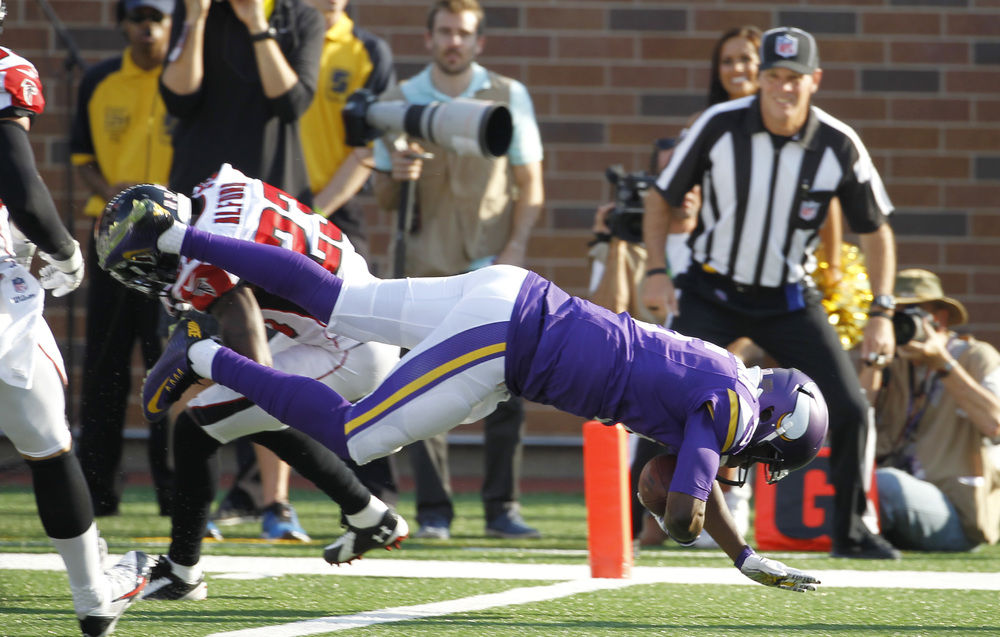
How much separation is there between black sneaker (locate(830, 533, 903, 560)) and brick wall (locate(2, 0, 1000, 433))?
9.66 feet

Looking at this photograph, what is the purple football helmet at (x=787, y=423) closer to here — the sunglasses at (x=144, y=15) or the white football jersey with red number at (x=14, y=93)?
the white football jersey with red number at (x=14, y=93)

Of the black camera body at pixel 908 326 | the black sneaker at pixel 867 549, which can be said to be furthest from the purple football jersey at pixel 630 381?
the black camera body at pixel 908 326

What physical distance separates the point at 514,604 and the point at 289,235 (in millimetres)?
1186

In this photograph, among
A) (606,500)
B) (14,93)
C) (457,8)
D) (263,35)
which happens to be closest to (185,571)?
(606,500)

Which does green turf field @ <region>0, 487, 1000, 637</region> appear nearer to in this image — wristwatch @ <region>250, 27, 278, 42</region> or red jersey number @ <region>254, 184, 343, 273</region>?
red jersey number @ <region>254, 184, 343, 273</region>

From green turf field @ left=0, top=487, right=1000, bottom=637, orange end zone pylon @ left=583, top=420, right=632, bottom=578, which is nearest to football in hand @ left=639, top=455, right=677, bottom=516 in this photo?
green turf field @ left=0, top=487, right=1000, bottom=637

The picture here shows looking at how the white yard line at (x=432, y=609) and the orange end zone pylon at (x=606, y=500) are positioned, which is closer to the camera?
the white yard line at (x=432, y=609)

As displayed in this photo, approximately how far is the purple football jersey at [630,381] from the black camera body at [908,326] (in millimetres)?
2265

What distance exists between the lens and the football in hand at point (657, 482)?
383cm

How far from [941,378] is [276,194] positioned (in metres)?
2.94

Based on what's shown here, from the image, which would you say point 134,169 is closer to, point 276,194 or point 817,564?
point 276,194

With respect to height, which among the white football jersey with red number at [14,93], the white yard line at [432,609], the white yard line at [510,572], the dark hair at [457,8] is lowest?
the white yard line at [510,572]

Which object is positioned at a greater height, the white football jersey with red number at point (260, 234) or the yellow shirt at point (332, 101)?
the yellow shirt at point (332, 101)

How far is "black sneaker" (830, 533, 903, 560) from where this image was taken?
5.45m
